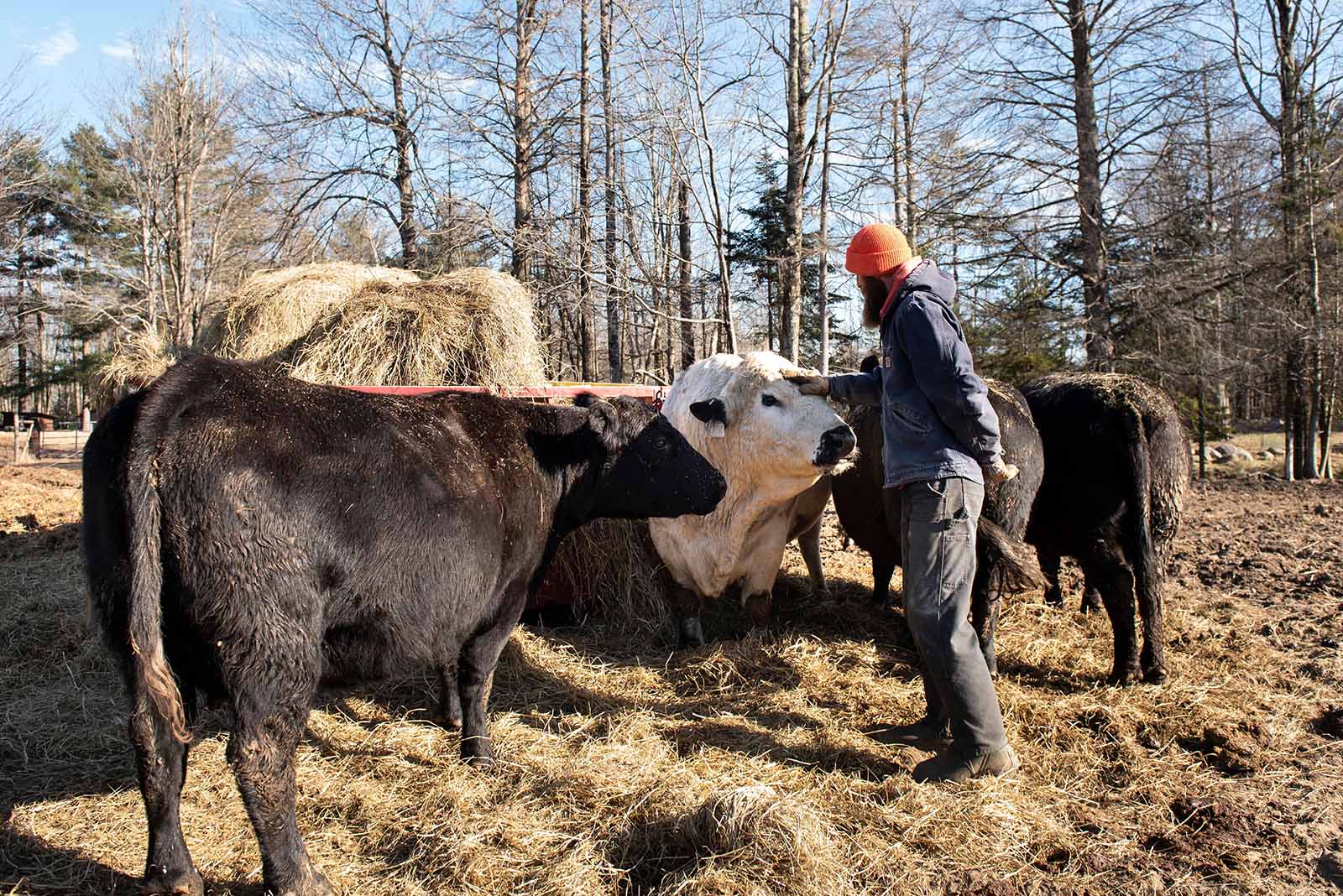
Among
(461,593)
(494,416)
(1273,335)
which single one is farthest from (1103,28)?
(461,593)

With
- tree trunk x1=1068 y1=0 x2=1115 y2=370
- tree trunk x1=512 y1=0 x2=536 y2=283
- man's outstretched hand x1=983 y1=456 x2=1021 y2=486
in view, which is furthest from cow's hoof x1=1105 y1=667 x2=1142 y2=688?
tree trunk x1=512 y1=0 x2=536 y2=283

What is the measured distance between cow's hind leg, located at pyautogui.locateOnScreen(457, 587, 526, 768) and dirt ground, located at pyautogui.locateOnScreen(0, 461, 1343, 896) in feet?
0.45

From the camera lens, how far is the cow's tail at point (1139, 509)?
461 cm

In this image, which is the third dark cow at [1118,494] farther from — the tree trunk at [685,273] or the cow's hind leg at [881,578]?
the tree trunk at [685,273]

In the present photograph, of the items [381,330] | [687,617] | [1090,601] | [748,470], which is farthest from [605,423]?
[1090,601]

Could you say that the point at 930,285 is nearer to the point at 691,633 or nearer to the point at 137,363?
the point at 691,633

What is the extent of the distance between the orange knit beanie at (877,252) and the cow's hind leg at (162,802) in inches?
124

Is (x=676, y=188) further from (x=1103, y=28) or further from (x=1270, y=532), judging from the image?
(x=1270, y=532)

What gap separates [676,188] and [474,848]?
50.9ft

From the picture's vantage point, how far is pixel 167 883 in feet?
8.45

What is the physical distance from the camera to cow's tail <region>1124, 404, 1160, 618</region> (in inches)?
181

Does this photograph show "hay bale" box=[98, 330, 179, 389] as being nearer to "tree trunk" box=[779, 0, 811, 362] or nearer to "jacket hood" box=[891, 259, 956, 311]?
"jacket hood" box=[891, 259, 956, 311]

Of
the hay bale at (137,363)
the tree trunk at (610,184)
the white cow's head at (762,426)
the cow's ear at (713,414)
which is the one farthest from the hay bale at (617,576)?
the tree trunk at (610,184)

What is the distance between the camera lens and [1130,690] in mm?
4395
